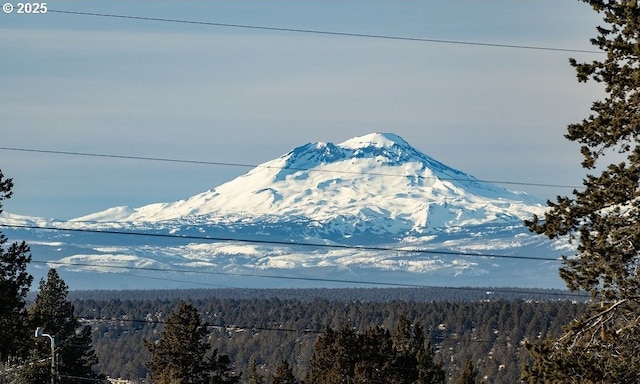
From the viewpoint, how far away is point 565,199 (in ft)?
109

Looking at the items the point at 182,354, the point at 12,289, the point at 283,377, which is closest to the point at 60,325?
the point at 182,354

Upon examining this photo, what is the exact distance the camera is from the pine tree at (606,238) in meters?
31.7

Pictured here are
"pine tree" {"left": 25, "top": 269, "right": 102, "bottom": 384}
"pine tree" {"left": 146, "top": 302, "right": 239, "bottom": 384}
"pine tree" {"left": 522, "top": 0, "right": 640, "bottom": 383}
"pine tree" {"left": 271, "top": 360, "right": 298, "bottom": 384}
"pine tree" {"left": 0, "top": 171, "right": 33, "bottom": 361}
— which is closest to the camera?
"pine tree" {"left": 522, "top": 0, "right": 640, "bottom": 383}

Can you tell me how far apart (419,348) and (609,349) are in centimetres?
7652

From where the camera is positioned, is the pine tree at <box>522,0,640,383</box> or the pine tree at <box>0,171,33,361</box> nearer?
the pine tree at <box>522,0,640,383</box>

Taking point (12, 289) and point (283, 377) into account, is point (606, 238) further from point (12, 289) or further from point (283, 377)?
point (283, 377)

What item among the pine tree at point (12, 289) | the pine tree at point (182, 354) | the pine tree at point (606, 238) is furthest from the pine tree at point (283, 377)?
the pine tree at point (606, 238)

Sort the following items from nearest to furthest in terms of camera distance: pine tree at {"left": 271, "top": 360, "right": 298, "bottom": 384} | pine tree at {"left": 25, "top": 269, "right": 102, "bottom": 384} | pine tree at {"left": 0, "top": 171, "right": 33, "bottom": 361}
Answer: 1. pine tree at {"left": 0, "top": 171, "right": 33, "bottom": 361}
2. pine tree at {"left": 25, "top": 269, "right": 102, "bottom": 384}
3. pine tree at {"left": 271, "top": 360, "right": 298, "bottom": 384}

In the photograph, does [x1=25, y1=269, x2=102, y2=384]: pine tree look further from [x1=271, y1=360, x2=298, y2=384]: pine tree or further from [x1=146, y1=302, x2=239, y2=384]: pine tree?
[x1=271, y1=360, x2=298, y2=384]: pine tree

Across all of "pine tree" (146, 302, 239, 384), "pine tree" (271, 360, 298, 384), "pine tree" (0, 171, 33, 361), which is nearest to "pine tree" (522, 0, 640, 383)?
"pine tree" (0, 171, 33, 361)

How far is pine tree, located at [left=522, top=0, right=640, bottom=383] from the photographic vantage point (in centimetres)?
3170

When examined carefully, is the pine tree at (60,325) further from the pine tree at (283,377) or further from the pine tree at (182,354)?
the pine tree at (283,377)

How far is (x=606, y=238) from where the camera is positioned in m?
32.2

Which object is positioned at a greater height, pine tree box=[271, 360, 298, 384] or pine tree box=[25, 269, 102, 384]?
pine tree box=[25, 269, 102, 384]
